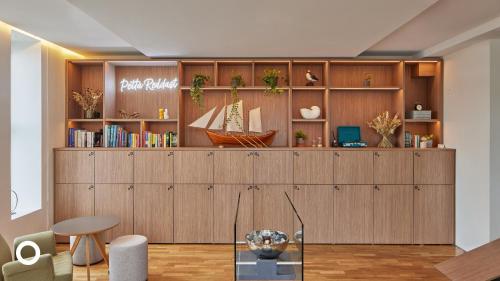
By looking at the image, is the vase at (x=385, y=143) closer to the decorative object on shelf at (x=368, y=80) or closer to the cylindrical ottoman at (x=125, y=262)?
the decorative object on shelf at (x=368, y=80)

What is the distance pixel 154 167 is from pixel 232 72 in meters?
1.94

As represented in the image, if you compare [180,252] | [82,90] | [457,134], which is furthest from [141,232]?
[457,134]

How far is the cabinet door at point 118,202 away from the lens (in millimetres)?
4934

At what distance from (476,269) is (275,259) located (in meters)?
1.54

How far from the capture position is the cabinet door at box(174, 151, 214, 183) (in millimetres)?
4941

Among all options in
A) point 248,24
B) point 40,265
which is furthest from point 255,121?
point 40,265

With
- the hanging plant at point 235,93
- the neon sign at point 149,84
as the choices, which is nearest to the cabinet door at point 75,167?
the neon sign at point 149,84

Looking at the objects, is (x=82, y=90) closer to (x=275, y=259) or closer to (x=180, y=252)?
(x=180, y=252)

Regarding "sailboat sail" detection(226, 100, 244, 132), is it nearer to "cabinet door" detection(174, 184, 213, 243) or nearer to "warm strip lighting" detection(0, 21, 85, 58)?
"cabinet door" detection(174, 184, 213, 243)

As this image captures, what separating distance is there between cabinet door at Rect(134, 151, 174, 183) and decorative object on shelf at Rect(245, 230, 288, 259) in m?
2.04

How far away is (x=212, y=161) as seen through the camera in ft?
16.2

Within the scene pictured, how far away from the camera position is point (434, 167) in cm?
490

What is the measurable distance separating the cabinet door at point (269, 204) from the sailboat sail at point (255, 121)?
2.94 feet

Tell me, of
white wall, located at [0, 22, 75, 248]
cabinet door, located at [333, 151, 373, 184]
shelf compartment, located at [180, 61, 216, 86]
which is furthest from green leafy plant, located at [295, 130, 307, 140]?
white wall, located at [0, 22, 75, 248]
